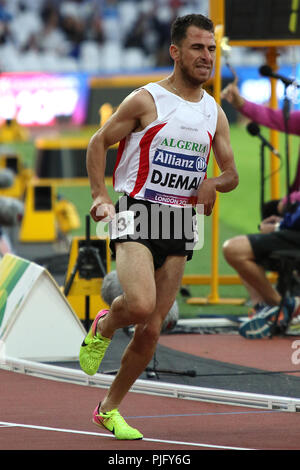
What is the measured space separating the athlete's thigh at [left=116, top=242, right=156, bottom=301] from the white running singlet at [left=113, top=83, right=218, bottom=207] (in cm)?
30

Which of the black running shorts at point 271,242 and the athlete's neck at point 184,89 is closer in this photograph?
the athlete's neck at point 184,89

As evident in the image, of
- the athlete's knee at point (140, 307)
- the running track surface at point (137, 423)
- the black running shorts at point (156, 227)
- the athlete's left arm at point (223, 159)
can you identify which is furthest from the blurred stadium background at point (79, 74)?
the athlete's knee at point (140, 307)

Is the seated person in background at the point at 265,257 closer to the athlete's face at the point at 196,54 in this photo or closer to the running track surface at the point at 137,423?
the running track surface at the point at 137,423

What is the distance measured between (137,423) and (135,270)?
1132mm

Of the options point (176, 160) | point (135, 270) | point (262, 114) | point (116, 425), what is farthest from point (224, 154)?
point (262, 114)

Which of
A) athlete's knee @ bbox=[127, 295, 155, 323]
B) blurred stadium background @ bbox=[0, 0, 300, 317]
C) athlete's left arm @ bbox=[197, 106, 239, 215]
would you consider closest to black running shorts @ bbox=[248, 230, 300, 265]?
athlete's left arm @ bbox=[197, 106, 239, 215]

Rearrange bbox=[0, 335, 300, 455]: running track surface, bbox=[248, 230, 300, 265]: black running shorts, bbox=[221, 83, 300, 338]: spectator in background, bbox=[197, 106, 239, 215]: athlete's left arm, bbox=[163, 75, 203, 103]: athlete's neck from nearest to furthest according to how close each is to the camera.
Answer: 1. bbox=[0, 335, 300, 455]: running track surface
2. bbox=[163, 75, 203, 103]: athlete's neck
3. bbox=[197, 106, 239, 215]: athlete's left arm
4. bbox=[221, 83, 300, 338]: spectator in background
5. bbox=[248, 230, 300, 265]: black running shorts

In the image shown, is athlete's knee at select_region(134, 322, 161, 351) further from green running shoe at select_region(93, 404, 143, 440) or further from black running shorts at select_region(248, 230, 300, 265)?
black running shorts at select_region(248, 230, 300, 265)

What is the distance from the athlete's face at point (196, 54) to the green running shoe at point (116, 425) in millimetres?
1875

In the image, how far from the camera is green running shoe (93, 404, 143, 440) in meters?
5.84

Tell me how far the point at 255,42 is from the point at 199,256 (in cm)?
453

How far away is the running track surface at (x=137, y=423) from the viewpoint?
18.9 ft

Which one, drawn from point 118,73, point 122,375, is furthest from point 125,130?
point 118,73

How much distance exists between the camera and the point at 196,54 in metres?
5.77
